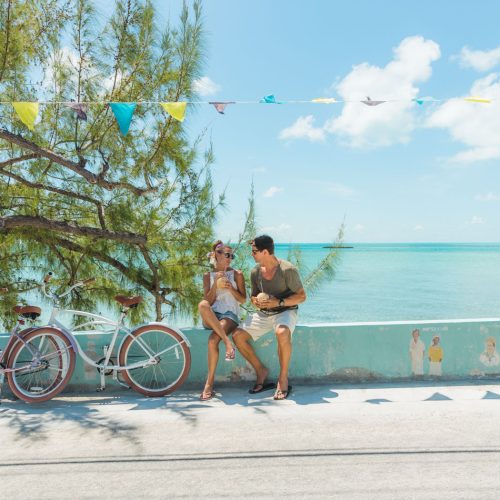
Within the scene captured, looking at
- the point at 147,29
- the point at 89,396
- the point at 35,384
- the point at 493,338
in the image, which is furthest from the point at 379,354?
the point at 147,29

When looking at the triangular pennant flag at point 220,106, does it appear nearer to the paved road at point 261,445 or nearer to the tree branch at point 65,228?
the tree branch at point 65,228

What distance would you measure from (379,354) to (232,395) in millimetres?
1182

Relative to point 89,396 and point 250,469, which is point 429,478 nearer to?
point 250,469

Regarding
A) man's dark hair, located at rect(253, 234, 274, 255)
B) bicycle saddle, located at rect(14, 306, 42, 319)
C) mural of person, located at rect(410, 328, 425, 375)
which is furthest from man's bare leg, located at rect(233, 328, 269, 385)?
bicycle saddle, located at rect(14, 306, 42, 319)

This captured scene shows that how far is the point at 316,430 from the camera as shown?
3012 millimetres

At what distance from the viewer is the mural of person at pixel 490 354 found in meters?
4.05

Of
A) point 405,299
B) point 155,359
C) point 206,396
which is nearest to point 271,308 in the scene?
point 206,396

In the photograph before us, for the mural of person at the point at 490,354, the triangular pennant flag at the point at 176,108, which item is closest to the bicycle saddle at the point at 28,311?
the triangular pennant flag at the point at 176,108

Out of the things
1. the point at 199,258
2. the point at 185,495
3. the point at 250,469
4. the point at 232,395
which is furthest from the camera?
the point at 199,258

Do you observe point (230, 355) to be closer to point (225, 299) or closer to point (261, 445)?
point (225, 299)

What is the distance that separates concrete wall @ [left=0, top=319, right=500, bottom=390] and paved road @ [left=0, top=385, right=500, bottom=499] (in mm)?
184

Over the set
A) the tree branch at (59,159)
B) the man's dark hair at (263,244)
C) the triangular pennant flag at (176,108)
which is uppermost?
the triangular pennant flag at (176,108)

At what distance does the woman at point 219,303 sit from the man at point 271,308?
11 centimetres

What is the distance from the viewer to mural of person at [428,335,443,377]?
4.05 m
